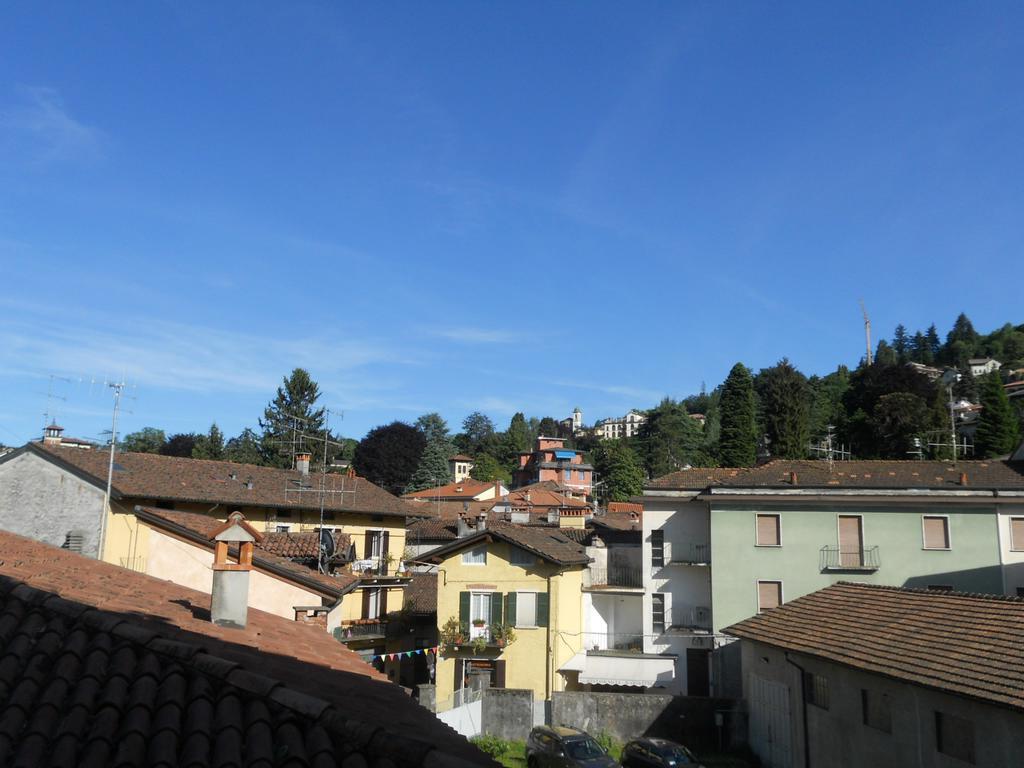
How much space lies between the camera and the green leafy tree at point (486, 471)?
444ft

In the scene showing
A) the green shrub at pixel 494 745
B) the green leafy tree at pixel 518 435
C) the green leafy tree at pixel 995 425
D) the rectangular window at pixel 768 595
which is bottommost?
the green shrub at pixel 494 745

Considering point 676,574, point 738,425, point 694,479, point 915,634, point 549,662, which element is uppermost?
point 738,425

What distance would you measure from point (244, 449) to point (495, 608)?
82.1 meters

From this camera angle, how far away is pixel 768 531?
34.7 meters


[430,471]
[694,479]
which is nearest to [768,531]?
[694,479]

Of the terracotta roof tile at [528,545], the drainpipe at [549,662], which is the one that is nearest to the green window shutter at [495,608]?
the drainpipe at [549,662]

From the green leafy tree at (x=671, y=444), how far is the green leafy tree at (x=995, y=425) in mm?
49686

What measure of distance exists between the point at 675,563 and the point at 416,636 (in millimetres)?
14318

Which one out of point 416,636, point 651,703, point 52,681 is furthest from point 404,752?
point 416,636

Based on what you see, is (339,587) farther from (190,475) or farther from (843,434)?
(843,434)

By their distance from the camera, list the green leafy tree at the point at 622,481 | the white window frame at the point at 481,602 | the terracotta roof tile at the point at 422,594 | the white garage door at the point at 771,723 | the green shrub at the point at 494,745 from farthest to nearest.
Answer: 1. the green leafy tree at the point at 622,481
2. the terracotta roof tile at the point at 422,594
3. the white window frame at the point at 481,602
4. the green shrub at the point at 494,745
5. the white garage door at the point at 771,723

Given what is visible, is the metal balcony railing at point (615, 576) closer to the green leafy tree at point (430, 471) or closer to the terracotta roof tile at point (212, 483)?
the terracotta roof tile at point (212, 483)

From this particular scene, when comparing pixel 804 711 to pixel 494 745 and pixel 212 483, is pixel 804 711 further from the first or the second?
pixel 212 483

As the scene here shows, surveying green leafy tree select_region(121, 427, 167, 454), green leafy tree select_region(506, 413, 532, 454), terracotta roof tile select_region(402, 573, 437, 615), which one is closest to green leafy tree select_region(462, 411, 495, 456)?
green leafy tree select_region(506, 413, 532, 454)
